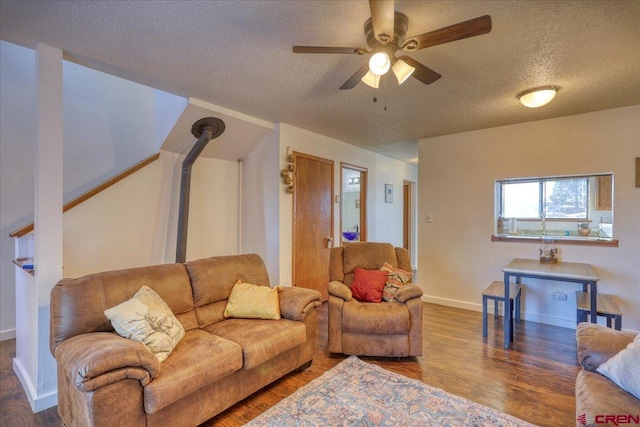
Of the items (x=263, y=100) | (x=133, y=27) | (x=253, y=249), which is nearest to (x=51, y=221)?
(x=133, y=27)

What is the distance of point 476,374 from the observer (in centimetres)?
240

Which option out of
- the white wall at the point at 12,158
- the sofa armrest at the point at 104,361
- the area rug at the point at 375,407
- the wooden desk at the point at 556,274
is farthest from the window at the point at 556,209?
the white wall at the point at 12,158

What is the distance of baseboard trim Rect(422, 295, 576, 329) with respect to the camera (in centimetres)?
341

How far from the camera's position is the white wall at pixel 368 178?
3.78 m

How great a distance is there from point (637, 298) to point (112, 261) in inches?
215

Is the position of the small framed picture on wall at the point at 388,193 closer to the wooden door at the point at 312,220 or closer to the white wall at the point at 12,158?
the wooden door at the point at 312,220

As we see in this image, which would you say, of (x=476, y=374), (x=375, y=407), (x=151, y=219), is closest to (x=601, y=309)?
(x=476, y=374)

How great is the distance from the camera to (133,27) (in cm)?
182

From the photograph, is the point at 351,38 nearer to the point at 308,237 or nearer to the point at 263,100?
the point at 263,100

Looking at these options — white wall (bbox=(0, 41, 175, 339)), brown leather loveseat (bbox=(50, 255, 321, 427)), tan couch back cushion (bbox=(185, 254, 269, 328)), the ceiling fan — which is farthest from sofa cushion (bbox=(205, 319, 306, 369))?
white wall (bbox=(0, 41, 175, 339))

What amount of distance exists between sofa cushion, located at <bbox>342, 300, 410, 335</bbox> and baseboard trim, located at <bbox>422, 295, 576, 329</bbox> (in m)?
1.93

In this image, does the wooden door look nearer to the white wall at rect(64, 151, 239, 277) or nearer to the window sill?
the white wall at rect(64, 151, 239, 277)

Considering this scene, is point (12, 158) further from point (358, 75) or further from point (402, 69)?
point (402, 69)

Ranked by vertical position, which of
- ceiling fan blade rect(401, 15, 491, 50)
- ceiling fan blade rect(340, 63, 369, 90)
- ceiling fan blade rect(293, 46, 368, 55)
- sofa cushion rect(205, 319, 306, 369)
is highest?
ceiling fan blade rect(293, 46, 368, 55)
